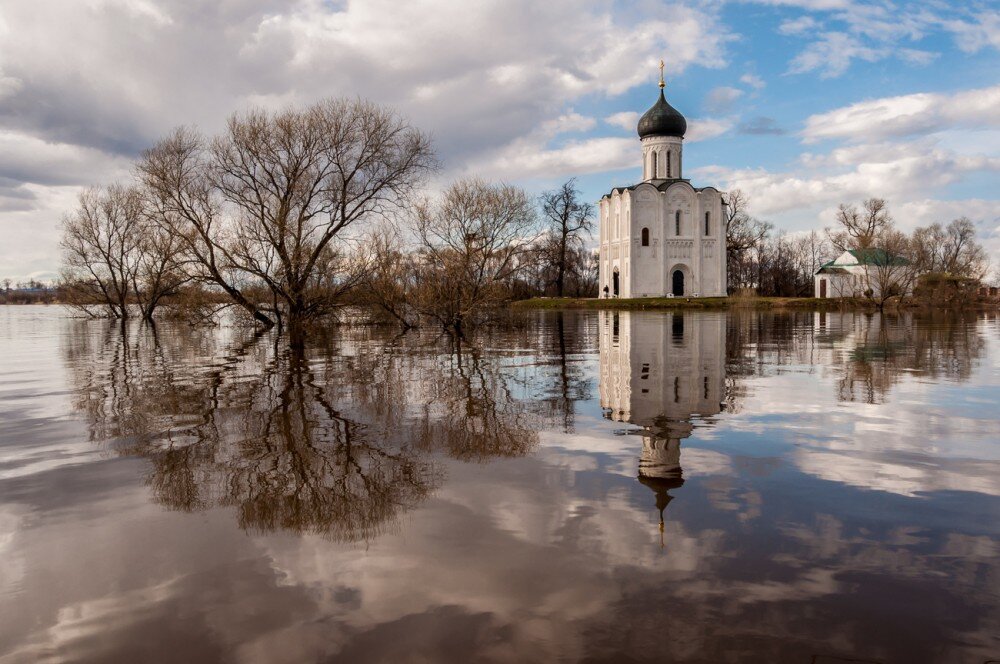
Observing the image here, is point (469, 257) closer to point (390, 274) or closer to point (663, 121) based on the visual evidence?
point (390, 274)

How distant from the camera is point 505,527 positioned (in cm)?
473

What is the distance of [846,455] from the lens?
657 centimetres

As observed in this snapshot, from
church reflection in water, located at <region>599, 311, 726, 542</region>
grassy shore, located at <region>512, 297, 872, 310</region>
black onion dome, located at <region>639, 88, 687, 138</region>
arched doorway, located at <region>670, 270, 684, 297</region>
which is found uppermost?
black onion dome, located at <region>639, 88, 687, 138</region>

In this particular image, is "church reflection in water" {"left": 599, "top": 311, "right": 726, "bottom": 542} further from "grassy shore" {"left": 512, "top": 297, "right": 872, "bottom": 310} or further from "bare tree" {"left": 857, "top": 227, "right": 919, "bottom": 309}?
"bare tree" {"left": 857, "top": 227, "right": 919, "bottom": 309}

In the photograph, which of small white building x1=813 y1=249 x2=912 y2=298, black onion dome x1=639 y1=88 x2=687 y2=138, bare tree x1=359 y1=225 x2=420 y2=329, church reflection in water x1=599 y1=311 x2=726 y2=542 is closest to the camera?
church reflection in water x1=599 y1=311 x2=726 y2=542

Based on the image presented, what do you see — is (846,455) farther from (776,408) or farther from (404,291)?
(404,291)

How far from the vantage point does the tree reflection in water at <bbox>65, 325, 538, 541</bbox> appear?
5.37m

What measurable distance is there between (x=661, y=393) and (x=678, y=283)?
54119mm

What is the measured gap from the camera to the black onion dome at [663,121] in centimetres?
5981

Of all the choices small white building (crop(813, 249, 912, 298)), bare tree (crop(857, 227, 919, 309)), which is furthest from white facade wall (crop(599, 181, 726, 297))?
small white building (crop(813, 249, 912, 298))

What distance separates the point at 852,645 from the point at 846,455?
3792 mm

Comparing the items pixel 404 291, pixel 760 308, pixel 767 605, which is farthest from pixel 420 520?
pixel 760 308

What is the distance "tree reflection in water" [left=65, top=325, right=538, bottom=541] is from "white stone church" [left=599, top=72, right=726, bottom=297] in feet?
157

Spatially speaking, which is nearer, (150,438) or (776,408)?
(150,438)
